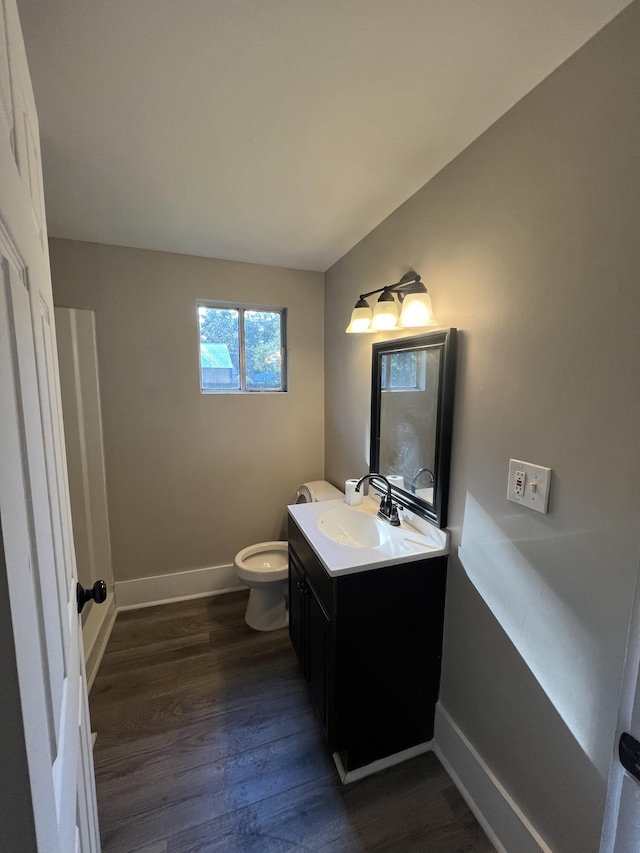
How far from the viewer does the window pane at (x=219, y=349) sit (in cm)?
236

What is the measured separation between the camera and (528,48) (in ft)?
2.81

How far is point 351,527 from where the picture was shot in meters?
1.75

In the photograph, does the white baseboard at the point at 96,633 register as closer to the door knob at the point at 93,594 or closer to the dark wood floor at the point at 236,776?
the dark wood floor at the point at 236,776

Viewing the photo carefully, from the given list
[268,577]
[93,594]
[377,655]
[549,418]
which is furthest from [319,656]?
[549,418]

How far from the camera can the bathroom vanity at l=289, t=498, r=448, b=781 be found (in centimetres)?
126

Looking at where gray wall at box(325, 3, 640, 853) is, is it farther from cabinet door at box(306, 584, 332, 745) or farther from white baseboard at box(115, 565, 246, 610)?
white baseboard at box(115, 565, 246, 610)

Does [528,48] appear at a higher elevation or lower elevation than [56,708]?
higher

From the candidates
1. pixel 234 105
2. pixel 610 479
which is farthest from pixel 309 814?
pixel 234 105

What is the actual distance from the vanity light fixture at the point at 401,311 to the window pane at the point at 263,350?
0.93 meters

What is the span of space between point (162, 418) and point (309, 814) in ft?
→ 6.70

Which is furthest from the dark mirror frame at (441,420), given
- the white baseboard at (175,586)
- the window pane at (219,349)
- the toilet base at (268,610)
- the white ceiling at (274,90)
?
the white baseboard at (175,586)

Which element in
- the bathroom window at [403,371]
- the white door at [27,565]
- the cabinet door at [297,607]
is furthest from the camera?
the cabinet door at [297,607]

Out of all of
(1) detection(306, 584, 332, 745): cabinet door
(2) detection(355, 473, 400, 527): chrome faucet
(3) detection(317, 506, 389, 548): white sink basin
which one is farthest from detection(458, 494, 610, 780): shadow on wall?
(1) detection(306, 584, 332, 745): cabinet door

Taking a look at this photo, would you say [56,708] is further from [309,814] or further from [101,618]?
[101,618]
